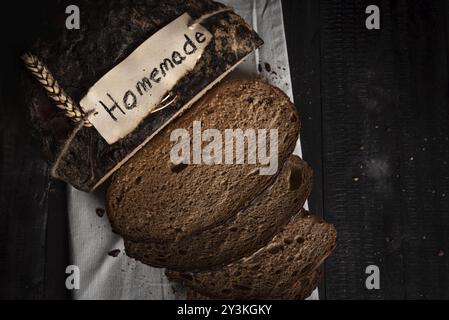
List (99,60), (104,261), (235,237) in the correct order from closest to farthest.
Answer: (99,60)
(235,237)
(104,261)

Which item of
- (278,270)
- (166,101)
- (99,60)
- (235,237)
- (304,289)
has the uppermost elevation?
(99,60)

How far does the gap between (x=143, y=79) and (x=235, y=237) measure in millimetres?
687

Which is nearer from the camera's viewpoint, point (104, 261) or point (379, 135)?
point (104, 261)

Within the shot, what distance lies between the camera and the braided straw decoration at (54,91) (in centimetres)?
171

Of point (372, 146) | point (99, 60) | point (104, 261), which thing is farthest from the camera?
point (372, 146)

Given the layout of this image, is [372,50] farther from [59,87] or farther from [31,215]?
[31,215]

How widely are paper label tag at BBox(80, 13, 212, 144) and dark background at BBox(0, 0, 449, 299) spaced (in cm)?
64

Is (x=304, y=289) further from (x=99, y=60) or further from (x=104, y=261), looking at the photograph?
(x=99, y=60)

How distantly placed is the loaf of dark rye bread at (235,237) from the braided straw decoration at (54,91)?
57 cm

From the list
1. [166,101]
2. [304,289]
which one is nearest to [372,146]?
[304,289]

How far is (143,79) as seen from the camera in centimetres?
173

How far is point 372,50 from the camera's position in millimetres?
2266

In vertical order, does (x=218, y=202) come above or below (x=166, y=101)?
below
